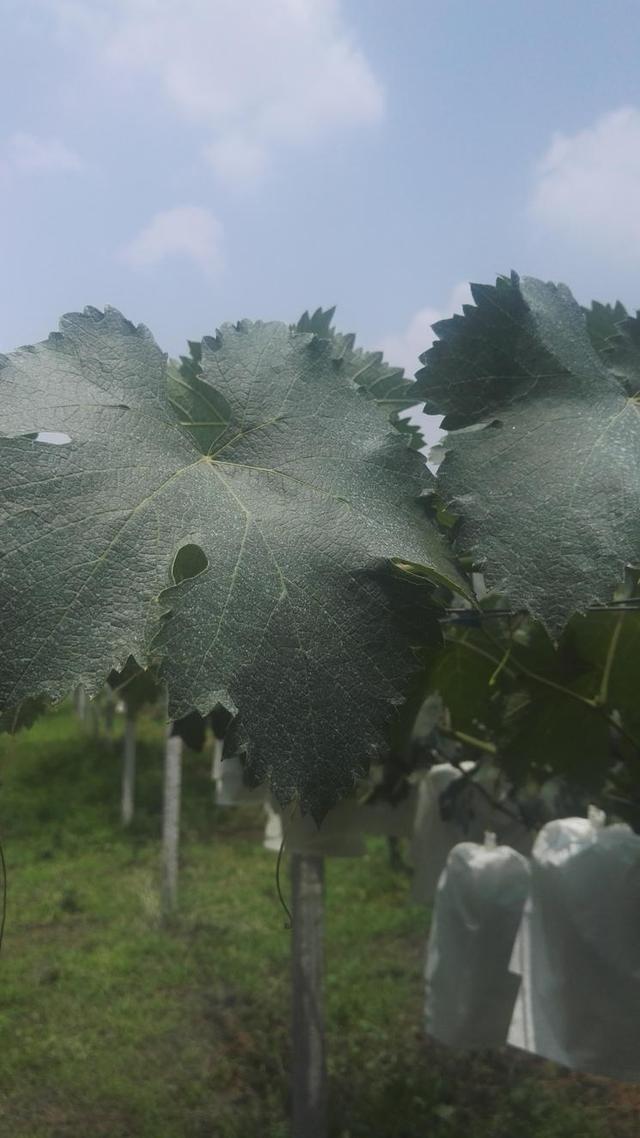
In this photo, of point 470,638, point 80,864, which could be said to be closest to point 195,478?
point 470,638

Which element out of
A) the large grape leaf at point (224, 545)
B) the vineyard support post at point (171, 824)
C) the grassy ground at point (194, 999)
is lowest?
the grassy ground at point (194, 999)

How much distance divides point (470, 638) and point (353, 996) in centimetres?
183

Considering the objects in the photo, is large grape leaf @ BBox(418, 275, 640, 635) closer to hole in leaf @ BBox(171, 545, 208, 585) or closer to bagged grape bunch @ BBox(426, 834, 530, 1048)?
hole in leaf @ BBox(171, 545, 208, 585)

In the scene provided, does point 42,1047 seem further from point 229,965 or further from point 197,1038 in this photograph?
point 229,965

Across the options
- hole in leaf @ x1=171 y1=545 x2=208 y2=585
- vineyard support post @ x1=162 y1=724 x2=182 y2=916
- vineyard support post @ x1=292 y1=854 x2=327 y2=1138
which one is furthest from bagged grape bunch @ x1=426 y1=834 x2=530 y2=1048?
vineyard support post @ x1=162 y1=724 x2=182 y2=916

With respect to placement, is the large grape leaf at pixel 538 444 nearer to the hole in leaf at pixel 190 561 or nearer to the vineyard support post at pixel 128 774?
the hole in leaf at pixel 190 561

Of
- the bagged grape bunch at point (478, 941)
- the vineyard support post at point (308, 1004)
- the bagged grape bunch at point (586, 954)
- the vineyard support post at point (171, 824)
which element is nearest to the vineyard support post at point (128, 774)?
the vineyard support post at point (171, 824)

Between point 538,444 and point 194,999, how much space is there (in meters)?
2.10

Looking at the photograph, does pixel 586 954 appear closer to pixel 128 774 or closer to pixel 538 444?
pixel 538 444

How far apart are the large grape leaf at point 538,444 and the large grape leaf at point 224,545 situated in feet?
0.06

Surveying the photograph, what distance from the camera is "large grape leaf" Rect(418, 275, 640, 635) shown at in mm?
296

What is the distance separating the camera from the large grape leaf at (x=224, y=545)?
0.91 feet

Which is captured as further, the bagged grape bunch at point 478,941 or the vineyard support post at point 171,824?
the vineyard support post at point 171,824

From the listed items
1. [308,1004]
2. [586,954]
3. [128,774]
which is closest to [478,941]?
[586,954]
